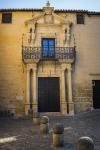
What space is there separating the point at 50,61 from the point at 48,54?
0.56 metres

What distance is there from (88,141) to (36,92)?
579 inches

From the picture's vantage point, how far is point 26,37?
882 inches

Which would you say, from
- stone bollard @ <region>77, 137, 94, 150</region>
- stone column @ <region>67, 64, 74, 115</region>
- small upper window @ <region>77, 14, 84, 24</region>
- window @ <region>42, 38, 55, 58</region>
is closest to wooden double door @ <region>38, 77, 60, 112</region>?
stone column @ <region>67, 64, 74, 115</region>

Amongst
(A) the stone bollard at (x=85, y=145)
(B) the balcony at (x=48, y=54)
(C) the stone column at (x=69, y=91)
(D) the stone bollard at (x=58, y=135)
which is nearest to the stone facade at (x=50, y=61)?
(C) the stone column at (x=69, y=91)

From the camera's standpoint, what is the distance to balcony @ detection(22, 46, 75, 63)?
21719 mm

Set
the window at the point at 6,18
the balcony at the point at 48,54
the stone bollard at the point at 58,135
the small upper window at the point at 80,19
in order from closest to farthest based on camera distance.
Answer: the stone bollard at the point at 58,135 → the balcony at the point at 48,54 → the window at the point at 6,18 → the small upper window at the point at 80,19

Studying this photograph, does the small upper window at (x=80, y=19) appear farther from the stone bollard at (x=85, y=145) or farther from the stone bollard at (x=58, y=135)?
the stone bollard at (x=85, y=145)

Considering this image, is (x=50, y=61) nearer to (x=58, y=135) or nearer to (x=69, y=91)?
(x=69, y=91)

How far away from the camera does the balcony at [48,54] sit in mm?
21719

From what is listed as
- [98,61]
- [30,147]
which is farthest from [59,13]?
[30,147]

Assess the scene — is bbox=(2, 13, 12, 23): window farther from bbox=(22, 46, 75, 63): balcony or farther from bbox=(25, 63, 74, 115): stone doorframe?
bbox=(25, 63, 74, 115): stone doorframe

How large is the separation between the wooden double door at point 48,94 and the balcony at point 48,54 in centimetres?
151

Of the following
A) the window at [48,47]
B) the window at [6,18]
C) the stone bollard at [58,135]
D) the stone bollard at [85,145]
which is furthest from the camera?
the window at [6,18]

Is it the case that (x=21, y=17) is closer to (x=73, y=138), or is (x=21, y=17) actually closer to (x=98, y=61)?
(x=98, y=61)
